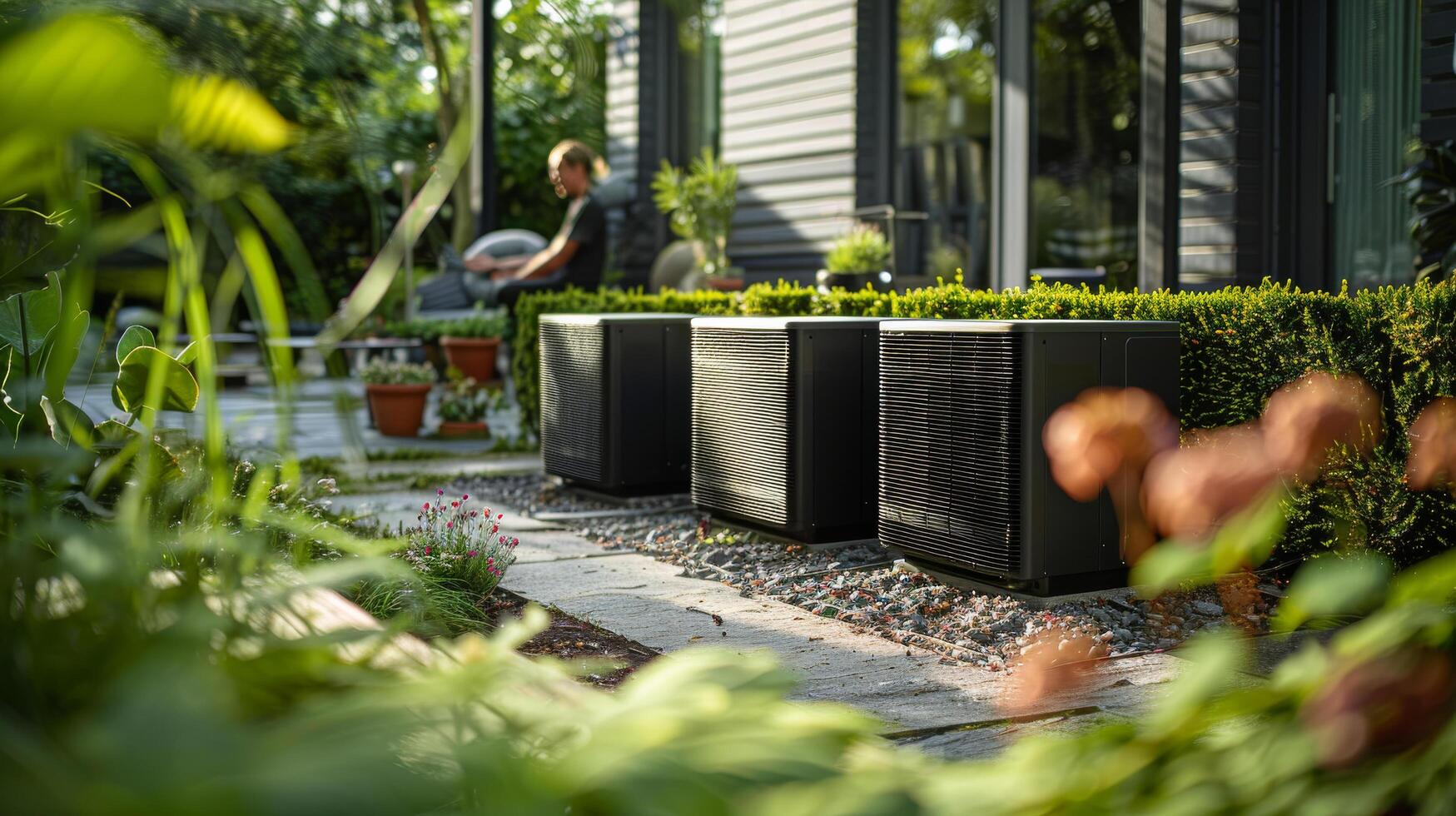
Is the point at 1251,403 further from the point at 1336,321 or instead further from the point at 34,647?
the point at 34,647

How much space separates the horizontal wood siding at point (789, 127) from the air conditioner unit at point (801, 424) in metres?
5.43

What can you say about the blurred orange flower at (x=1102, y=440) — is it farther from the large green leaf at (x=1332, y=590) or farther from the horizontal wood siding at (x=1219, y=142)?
the horizontal wood siding at (x=1219, y=142)

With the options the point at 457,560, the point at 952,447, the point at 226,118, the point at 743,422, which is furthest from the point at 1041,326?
the point at 226,118

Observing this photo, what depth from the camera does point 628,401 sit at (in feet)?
17.9

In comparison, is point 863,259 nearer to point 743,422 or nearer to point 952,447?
point 743,422

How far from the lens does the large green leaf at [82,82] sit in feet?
1.55

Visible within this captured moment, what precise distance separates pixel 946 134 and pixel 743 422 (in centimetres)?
647

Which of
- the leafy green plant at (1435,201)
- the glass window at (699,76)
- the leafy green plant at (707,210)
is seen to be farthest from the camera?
the glass window at (699,76)

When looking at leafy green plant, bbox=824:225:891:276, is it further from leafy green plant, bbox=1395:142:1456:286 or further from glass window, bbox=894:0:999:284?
leafy green plant, bbox=1395:142:1456:286

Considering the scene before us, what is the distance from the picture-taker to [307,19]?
136cm

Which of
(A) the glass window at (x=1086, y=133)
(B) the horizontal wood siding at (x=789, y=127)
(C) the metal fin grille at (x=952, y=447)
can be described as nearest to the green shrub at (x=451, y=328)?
(B) the horizontal wood siding at (x=789, y=127)

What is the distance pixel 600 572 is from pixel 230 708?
11.6ft

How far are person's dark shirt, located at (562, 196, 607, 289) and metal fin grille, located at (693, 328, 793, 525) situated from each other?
13.3 feet

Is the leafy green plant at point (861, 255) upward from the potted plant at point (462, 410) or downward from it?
upward
